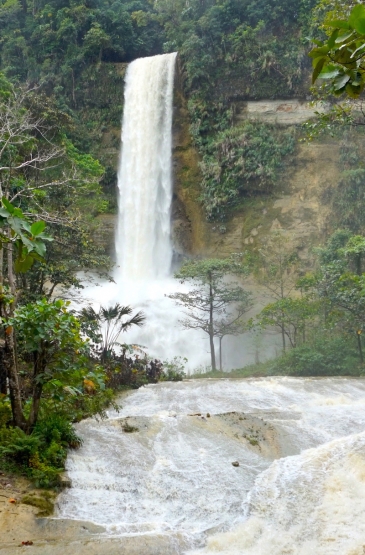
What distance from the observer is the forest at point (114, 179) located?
265 inches

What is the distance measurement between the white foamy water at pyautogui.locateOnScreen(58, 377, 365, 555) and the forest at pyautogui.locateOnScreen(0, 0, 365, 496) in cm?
53

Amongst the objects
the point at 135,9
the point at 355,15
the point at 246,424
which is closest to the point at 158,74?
the point at 135,9

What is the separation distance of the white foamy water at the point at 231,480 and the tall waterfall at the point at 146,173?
62.1 ft

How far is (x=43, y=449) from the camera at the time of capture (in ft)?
20.3

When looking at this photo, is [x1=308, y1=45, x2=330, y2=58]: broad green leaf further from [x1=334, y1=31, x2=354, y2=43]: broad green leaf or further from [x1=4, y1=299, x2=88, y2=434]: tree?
[x1=4, y1=299, x2=88, y2=434]: tree

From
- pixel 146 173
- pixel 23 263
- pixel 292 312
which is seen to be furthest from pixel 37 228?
pixel 146 173

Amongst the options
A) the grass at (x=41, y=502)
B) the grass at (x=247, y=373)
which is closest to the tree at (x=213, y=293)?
the grass at (x=247, y=373)

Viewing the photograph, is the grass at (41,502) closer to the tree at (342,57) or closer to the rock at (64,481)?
the rock at (64,481)

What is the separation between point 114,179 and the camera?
1162 inches

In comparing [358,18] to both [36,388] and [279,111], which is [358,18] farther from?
[279,111]

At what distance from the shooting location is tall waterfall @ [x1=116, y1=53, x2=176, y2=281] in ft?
90.7

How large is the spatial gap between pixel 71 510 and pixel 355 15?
534 centimetres

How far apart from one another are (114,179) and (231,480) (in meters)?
24.9

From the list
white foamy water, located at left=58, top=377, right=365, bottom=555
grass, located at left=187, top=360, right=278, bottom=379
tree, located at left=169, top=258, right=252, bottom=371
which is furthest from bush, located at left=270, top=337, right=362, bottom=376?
white foamy water, located at left=58, top=377, right=365, bottom=555
